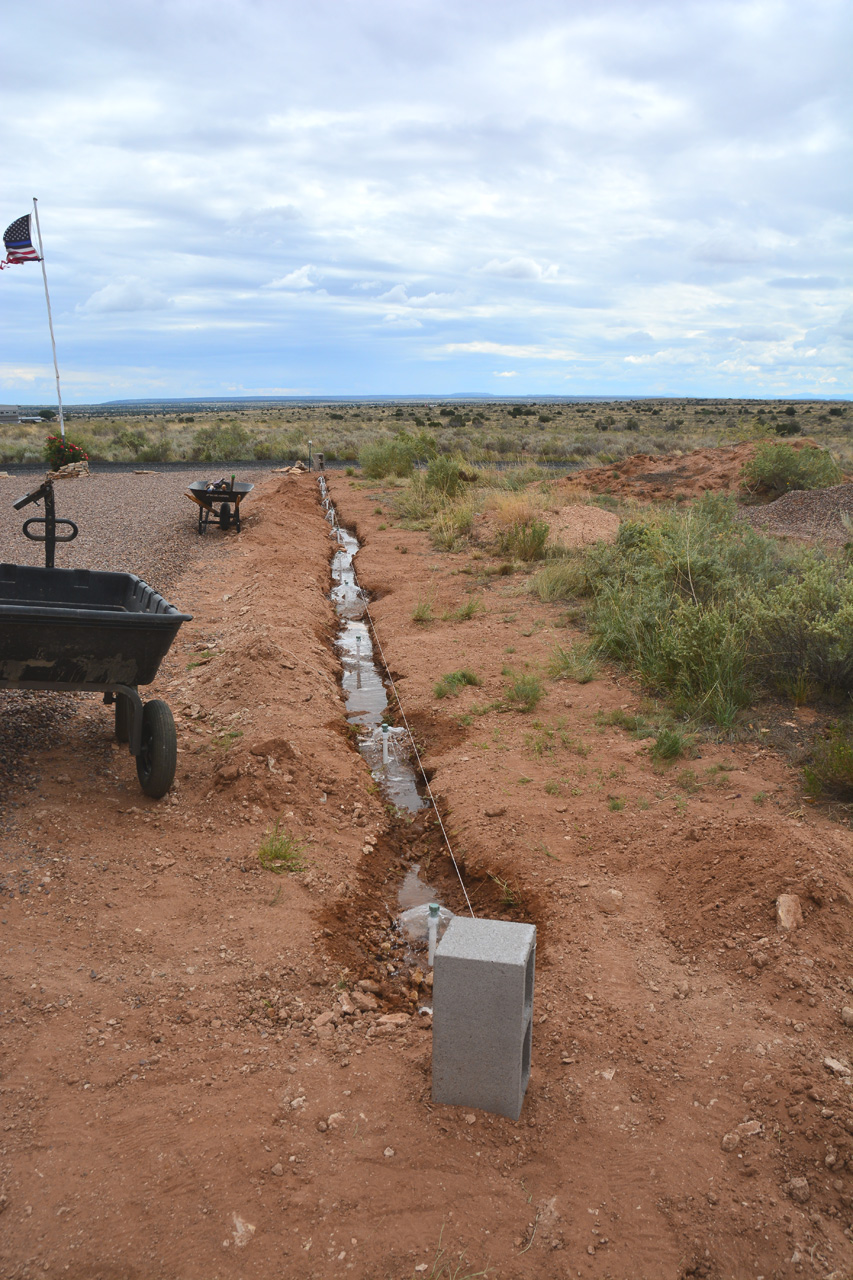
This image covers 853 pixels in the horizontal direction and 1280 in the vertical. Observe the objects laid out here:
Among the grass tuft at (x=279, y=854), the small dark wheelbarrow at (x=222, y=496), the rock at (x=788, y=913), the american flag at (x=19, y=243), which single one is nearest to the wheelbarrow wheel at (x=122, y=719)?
the grass tuft at (x=279, y=854)

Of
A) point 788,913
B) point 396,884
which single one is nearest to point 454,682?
point 396,884

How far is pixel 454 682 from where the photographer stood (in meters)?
8.34

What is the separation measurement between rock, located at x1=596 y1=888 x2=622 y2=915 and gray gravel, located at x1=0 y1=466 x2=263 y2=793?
11.5ft

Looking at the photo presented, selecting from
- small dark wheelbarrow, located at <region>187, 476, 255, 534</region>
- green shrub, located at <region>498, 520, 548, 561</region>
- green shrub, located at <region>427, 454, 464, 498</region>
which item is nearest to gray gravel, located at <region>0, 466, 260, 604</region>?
small dark wheelbarrow, located at <region>187, 476, 255, 534</region>

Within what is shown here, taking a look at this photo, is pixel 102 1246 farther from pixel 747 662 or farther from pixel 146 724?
pixel 747 662

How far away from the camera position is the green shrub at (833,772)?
17.9ft

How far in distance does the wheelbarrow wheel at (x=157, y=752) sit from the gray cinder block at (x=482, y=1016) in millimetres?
2549

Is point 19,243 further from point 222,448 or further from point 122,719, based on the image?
point 122,719

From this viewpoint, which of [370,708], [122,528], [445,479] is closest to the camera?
[370,708]

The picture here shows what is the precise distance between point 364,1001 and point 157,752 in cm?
199

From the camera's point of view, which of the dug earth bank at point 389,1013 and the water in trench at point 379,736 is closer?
the dug earth bank at point 389,1013

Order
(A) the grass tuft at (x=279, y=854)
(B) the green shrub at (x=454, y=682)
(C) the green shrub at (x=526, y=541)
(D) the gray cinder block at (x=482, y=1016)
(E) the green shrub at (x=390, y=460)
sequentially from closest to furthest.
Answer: (D) the gray cinder block at (x=482, y=1016) → (A) the grass tuft at (x=279, y=854) → (B) the green shrub at (x=454, y=682) → (C) the green shrub at (x=526, y=541) → (E) the green shrub at (x=390, y=460)

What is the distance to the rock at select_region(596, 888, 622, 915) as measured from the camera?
15.6 feet

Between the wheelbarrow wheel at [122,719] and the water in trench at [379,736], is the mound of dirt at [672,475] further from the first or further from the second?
the wheelbarrow wheel at [122,719]
